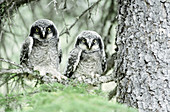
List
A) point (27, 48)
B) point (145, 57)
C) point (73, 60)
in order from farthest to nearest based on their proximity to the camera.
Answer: point (73, 60)
point (27, 48)
point (145, 57)

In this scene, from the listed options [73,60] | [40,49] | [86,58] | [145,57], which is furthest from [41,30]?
[145,57]

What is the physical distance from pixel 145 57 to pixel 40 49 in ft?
5.92

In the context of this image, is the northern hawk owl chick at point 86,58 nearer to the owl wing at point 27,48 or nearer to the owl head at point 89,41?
the owl head at point 89,41

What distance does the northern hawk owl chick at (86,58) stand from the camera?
3.49 metres

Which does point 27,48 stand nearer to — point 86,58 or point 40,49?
point 40,49

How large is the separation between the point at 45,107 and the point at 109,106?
0.88ft

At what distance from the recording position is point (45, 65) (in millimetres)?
3426

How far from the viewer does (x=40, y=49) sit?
3.40m

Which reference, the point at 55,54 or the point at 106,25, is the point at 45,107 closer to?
the point at 55,54

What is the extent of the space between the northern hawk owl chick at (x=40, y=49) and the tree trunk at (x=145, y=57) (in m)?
1.48

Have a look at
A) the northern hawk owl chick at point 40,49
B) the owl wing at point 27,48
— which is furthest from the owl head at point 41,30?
the owl wing at point 27,48

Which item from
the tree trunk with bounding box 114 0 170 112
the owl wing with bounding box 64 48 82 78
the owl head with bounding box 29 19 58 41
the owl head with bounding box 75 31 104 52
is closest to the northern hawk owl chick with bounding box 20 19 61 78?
the owl head with bounding box 29 19 58 41

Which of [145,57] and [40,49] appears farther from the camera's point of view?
[40,49]

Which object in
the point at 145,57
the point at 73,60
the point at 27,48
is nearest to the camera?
the point at 145,57
